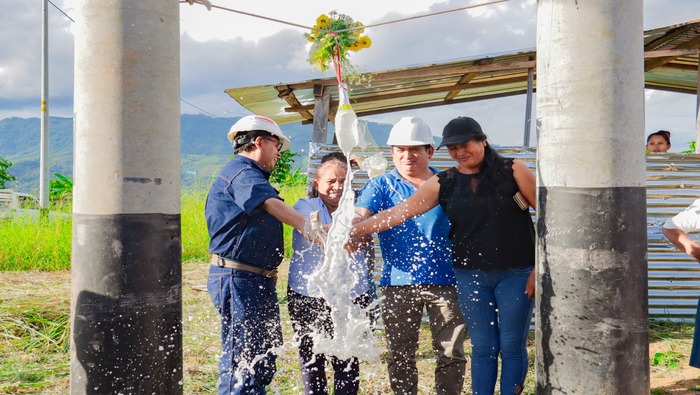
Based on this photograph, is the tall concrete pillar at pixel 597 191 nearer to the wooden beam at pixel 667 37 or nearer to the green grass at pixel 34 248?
the wooden beam at pixel 667 37

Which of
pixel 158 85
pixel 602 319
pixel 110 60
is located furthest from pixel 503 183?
pixel 110 60

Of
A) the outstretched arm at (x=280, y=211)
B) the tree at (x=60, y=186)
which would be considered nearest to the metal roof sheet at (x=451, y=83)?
the outstretched arm at (x=280, y=211)

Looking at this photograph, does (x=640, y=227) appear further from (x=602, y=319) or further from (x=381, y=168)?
(x=381, y=168)

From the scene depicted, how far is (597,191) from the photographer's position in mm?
2541

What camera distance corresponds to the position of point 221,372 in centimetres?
350

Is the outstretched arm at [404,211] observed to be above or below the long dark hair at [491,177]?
below

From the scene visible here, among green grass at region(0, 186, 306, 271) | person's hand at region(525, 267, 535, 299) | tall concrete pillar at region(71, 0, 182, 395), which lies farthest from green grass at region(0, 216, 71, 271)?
person's hand at region(525, 267, 535, 299)

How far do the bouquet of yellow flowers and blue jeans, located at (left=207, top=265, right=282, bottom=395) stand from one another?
55.2 inches

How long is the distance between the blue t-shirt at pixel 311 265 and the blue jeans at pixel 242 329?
341 mm

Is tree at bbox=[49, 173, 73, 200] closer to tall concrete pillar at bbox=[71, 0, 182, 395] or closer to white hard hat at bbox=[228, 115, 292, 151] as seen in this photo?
white hard hat at bbox=[228, 115, 292, 151]

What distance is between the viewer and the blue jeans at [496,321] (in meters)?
3.33

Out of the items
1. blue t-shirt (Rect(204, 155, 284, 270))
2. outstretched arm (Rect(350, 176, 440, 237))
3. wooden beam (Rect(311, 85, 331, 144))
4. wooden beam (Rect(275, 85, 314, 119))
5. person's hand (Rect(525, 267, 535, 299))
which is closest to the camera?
person's hand (Rect(525, 267, 535, 299))

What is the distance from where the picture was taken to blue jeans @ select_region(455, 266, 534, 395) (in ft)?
10.9

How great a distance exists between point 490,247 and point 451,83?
6597 mm
